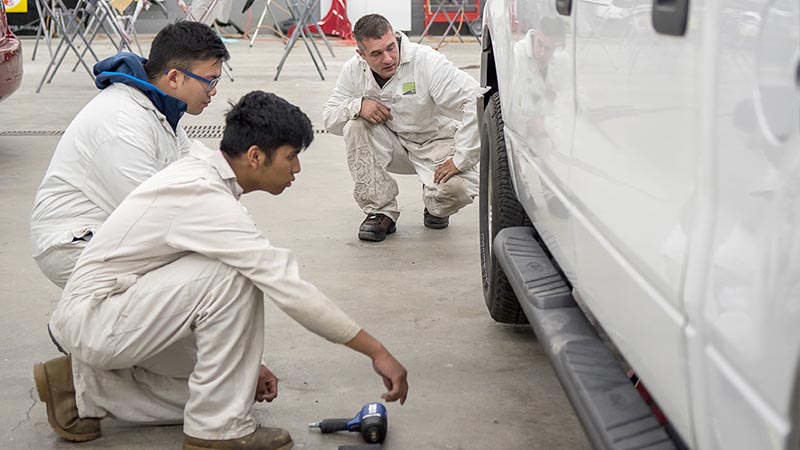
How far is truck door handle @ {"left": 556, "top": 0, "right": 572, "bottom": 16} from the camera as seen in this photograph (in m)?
2.42

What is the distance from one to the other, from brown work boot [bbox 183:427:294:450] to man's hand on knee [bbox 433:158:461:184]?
7.33 feet

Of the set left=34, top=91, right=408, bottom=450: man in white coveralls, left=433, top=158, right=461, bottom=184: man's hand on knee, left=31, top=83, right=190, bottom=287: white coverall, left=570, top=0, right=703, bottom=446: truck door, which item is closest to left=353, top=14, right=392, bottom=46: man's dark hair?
left=433, top=158, right=461, bottom=184: man's hand on knee

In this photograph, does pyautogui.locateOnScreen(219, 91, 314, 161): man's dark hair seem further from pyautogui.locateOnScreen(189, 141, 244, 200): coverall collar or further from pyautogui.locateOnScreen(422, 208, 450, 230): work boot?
pyautogui.locateOnScreen(422, 208, 450, 230): work boot

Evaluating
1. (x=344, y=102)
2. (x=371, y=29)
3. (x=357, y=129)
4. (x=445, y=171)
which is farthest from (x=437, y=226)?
(x=371, y=29)

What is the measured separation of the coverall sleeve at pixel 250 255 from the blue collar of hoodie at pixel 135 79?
2.64 ft

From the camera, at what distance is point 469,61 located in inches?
485

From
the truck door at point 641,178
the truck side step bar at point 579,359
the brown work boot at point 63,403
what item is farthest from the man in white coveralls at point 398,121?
the truck door at point 641,178

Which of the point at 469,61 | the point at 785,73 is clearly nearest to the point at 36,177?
the point at 785,73

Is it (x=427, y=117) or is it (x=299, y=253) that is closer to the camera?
(x=299, y=253)

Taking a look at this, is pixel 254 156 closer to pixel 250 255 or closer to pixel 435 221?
pixel 250 255

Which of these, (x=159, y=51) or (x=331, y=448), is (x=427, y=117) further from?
(x=331, y=448)

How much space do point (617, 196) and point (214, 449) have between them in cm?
137

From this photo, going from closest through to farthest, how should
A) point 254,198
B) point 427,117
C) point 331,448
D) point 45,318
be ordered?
point 331,448, point 45,318, point 427,117, point 254,198

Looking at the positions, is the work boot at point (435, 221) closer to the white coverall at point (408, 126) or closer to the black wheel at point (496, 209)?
the white coverall at point (408, 126)
